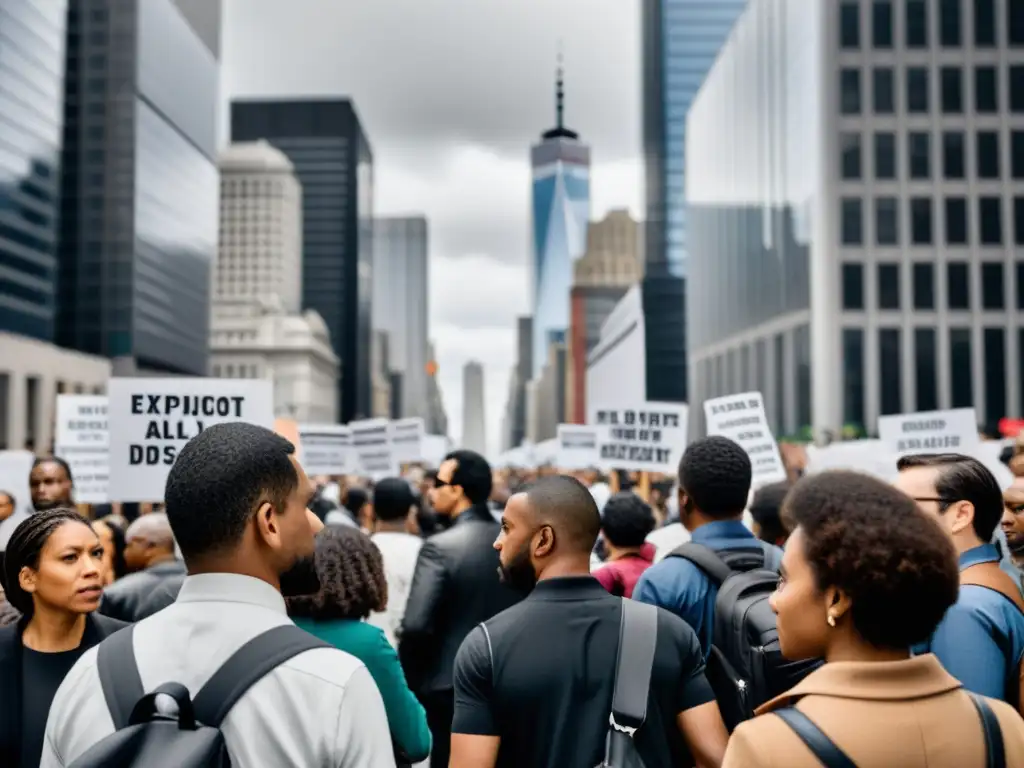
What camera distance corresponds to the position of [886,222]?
6544cm

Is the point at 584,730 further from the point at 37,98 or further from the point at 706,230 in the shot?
the point at 706,230

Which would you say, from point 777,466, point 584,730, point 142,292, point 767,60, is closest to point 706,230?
point 767,60

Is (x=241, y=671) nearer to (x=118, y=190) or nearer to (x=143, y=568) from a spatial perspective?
(x=143, y=568)

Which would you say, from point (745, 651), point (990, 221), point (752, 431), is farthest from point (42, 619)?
point (990, 221)

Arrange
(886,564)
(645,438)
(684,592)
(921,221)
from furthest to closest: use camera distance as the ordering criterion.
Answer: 1. (921,221)
2. (645,438)
3. (684,592)
4. (886,564)

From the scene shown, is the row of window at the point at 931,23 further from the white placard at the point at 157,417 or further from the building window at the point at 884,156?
the white placard at the point at 157,417

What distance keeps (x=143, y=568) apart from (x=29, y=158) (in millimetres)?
87454

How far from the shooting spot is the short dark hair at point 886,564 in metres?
2.40

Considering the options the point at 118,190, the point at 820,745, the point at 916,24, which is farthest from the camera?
the point at 118,190

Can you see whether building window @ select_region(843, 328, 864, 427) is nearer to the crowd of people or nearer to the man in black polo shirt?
the crowd of people

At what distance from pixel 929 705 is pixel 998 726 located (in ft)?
0.57

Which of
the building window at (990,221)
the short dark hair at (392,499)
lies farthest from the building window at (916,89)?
the short dark hair at (392,499)

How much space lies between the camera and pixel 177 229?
404 feet

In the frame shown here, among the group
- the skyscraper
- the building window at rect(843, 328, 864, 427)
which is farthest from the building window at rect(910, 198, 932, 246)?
the skyscraper
